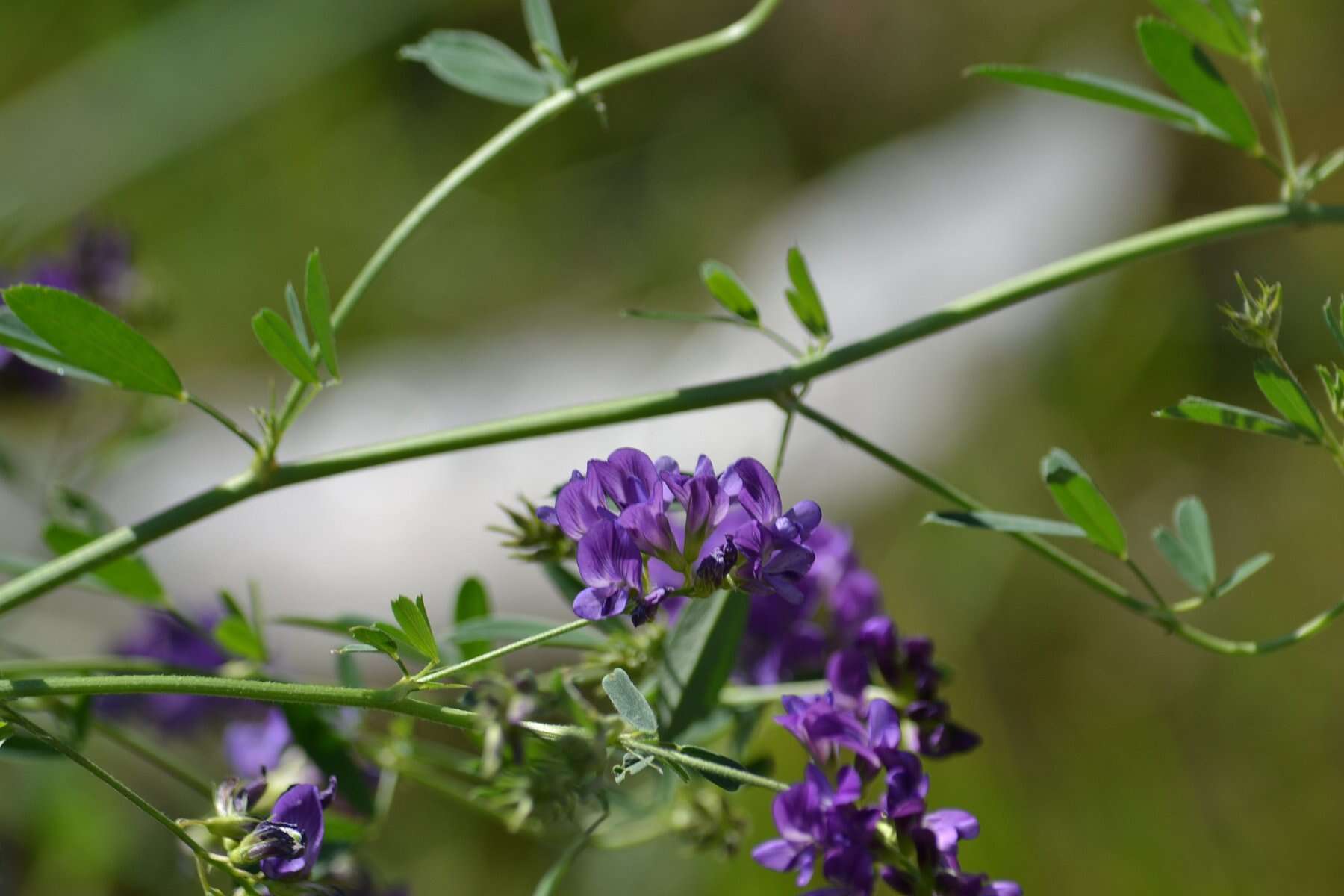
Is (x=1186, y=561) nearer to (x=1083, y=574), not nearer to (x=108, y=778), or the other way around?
(x=1083, y=574)

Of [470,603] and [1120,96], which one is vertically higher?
[1120,96]

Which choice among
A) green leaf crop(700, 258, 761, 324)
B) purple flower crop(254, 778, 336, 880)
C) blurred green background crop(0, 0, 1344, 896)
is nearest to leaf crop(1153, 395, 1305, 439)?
green leaf crop(700, 258, 761, 324)

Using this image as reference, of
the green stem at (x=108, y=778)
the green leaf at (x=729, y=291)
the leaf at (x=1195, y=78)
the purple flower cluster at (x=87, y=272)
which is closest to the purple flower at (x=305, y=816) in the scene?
the green stem at (x=108, y=778)

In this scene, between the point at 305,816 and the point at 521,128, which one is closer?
the point at 305,816

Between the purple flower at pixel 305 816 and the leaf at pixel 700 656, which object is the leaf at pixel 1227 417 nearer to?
the leaf at pixel 700 656

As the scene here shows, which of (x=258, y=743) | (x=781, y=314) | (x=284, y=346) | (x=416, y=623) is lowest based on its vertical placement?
(x=781, y=314)

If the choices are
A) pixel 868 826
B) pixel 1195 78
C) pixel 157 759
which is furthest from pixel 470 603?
pixel 1195 78
